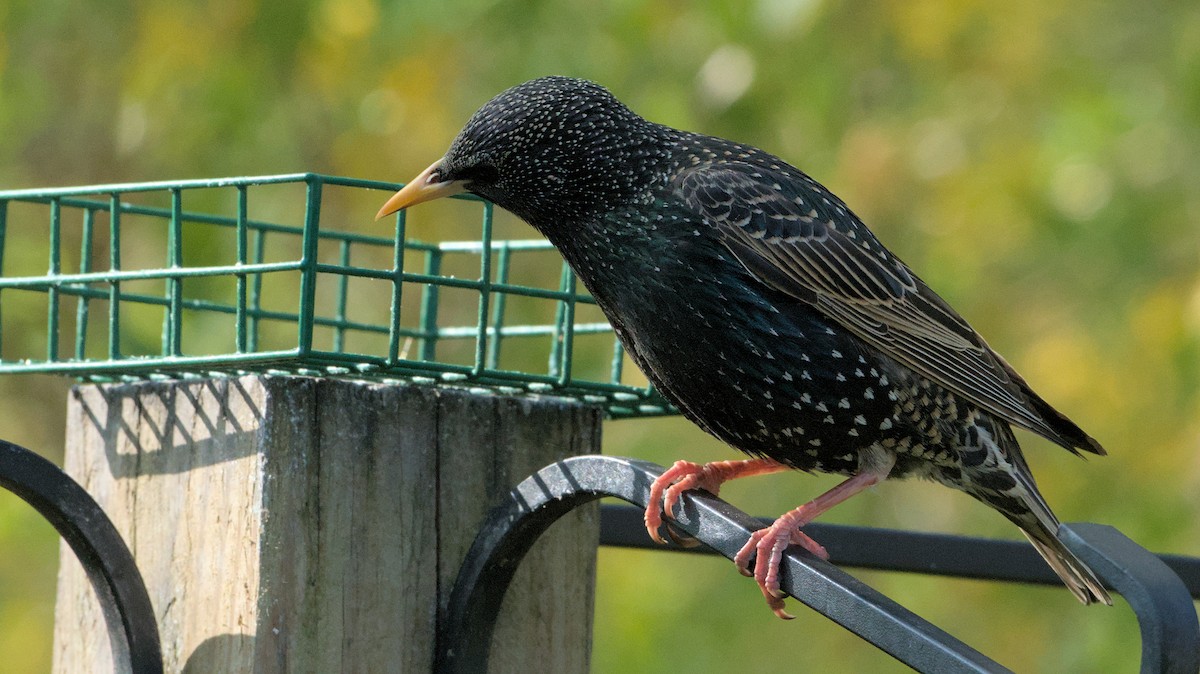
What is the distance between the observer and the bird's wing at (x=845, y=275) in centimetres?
322

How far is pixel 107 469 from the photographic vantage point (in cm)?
301

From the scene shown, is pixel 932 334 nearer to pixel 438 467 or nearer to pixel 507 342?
pixel 438 467

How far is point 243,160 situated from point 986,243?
131 inches

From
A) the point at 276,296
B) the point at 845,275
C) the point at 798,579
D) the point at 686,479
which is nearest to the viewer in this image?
the point at 798,579

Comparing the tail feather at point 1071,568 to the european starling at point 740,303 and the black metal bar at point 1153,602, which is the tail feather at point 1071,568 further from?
the black metal bar at point 1153,602

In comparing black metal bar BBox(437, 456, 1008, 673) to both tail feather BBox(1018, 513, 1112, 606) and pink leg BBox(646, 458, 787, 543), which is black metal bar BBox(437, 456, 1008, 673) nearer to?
pink leg BBox(646, 458, 787, 543)

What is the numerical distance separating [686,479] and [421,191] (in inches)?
30.3

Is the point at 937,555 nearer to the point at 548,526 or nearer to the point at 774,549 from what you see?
the point at 774,549

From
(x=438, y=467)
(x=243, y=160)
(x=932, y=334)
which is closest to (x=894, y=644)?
(x=438, y=467)

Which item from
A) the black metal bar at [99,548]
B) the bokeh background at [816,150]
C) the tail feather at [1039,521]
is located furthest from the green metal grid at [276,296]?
the tail feather at [1039,521]

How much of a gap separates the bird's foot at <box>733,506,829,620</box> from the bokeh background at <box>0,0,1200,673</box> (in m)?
2.96

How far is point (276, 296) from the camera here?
21.4 ft

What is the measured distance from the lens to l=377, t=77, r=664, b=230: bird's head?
312 centimetres

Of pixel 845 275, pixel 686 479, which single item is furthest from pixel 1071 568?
pixel 686 479
